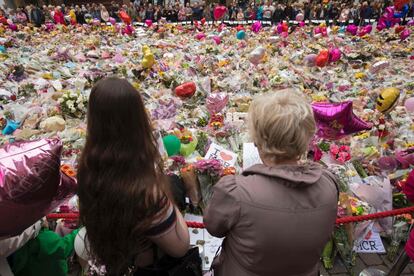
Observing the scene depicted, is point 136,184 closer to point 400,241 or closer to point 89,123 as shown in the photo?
point 89,123

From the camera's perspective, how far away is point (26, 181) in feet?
4.15

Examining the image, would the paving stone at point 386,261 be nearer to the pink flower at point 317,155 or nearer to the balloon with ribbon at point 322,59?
the pink flower at point 317,155

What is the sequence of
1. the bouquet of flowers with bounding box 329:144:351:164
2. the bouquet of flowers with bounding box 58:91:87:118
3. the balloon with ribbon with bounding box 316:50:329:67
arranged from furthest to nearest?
the balloon with ribbon with bounding box 316:50:329:67
the bouquet of flowers with bounding box 58:91:87:118
the bouquet of flowers with bounding box 329:144:351:164

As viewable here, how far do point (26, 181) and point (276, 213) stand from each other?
3.30ft

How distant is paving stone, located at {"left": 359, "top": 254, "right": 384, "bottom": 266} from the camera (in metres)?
2.77

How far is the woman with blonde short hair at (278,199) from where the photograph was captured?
1210 millimetres

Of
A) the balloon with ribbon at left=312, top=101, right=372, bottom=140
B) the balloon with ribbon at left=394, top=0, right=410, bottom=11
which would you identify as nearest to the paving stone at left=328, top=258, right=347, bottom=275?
the balloon with ribbon at left=312, top=101, right=372, bottom=140

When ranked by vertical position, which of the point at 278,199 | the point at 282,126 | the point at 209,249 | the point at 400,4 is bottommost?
the point at 209,249

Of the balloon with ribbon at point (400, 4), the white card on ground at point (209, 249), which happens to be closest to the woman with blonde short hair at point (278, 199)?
the white card on ground at point (209, 249)

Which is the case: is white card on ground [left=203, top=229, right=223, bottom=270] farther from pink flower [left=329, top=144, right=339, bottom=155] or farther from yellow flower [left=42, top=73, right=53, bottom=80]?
yellow flower [left=42, top=73, right=53, bottom=80]

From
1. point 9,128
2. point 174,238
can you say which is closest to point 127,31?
point 9,128

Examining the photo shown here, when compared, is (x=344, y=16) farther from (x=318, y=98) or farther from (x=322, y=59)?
(x=318, y=98)

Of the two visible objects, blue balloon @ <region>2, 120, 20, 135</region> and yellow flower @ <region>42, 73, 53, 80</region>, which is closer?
blue balloon @ <region>2, 120, 20, 135</region>

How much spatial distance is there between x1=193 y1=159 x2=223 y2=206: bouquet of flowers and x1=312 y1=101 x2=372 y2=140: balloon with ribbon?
1.19 m
